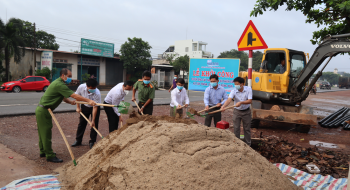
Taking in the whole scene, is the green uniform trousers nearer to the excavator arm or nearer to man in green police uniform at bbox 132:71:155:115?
man in green police uniform at bbox 132:71:155:115

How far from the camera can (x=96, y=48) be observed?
2725 cm

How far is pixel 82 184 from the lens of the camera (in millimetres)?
3289

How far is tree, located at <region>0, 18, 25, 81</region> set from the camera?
70.3ft

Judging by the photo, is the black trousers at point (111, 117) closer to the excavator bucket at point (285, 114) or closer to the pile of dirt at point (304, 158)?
the pile of dirt at point (304, 158)

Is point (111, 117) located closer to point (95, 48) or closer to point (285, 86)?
point (285, 86)

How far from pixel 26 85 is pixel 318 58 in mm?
18189

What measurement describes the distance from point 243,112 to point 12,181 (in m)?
4.50

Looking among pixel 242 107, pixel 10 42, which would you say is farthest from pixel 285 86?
pixel 10 42

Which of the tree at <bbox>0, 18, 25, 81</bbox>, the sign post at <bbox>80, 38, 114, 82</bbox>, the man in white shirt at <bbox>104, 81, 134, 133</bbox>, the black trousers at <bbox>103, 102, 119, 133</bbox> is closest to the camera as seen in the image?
the man in white shirt at <bbox>104, 81, 134, 133</bbox>

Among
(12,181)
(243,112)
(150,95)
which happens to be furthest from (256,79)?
(12,181)

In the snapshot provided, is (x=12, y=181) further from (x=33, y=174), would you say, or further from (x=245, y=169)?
(x=245, y=169)

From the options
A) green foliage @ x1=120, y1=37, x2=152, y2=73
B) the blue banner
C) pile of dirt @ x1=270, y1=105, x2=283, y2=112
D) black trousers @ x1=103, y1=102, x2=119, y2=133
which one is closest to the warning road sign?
the blue banner

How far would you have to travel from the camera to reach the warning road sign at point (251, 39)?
591cm

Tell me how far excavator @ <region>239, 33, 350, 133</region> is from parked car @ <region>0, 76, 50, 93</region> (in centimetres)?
1592
